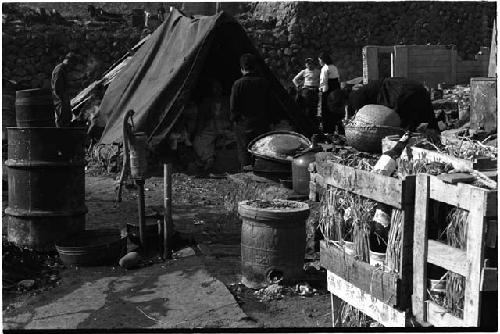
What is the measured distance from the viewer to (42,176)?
7711 mm

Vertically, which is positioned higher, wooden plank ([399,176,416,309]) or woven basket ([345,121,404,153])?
woven basket ([345,121,404,153])

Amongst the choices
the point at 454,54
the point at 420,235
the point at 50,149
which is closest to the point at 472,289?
the point at 420,235

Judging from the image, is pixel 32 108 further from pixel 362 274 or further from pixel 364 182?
pixel 362 274

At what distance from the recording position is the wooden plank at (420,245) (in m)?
4.23

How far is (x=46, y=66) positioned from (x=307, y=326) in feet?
61.0

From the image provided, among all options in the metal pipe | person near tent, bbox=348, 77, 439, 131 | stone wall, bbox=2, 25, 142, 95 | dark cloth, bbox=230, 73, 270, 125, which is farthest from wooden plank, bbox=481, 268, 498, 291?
stone wall, bbox=2, 25, 142, 95

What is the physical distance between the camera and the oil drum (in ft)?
20.5

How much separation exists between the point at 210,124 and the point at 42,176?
5233 millimetres

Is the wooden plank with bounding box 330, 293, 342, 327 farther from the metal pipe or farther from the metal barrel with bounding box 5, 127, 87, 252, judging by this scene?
the metal barrel with bounding box 5, 127, 87, 252

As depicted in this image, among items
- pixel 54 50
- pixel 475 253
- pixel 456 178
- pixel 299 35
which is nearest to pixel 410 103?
pixel 456 178

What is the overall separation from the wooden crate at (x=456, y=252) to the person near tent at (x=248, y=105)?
694 cm

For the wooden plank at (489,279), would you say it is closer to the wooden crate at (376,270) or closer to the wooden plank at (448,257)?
the wooden plank at (448,257)

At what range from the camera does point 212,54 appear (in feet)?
41.8

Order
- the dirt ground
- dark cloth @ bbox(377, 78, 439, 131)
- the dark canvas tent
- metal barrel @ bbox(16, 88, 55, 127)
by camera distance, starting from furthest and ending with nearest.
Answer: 1. the dark canvas tent
2. dark cloth @ bbox(377, 78, 439, 131)
3. metal barrel @ bbox(16, 88, 55, 127)
4. the dirt ground
